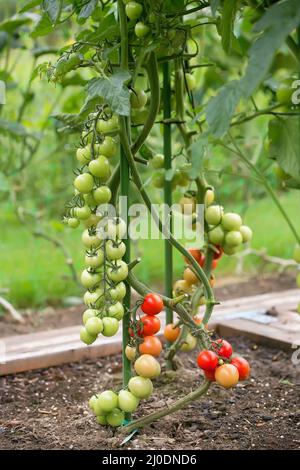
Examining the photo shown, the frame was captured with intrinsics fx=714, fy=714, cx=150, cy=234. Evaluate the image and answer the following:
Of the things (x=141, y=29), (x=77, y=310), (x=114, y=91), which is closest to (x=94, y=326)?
(x=114, y=91)

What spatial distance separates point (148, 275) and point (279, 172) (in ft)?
6.65

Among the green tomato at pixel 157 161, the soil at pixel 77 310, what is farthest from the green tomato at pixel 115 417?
the soil at pixel 77 310

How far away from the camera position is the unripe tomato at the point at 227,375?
142cm

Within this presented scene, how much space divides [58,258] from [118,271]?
2428mm

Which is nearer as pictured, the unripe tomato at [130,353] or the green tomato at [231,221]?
the unripe tomato at [130,353]

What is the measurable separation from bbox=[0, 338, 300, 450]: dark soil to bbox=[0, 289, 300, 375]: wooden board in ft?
0.10

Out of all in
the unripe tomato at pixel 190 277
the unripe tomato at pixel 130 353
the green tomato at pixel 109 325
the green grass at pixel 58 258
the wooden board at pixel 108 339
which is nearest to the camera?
the green tomato at pixel 109 325

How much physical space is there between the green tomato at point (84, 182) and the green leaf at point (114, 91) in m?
0.15

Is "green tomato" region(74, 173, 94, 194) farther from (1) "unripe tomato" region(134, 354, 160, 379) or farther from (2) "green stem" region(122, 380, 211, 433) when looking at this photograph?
(2) "green stem" region(122, 380, 211, 433)

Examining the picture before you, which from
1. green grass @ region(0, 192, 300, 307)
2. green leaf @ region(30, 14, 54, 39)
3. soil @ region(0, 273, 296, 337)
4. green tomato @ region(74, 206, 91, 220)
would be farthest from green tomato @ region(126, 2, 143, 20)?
green grass @ region(0, 192, 300, 307)

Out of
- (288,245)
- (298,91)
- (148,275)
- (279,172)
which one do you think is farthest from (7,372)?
(288,245)

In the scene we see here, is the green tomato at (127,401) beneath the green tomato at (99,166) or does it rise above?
beneath

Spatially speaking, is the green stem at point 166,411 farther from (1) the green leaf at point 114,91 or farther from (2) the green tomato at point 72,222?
(1) the green leaf at point 114,91

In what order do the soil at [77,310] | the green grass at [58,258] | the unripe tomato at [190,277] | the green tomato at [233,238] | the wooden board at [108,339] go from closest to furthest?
the green tomato at [233,238] < the unripe tomato at [190,277] < the wooden board at [108,339] < the soil at [77,310] < the green grass at [58,258]
